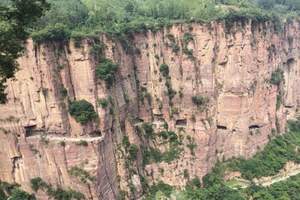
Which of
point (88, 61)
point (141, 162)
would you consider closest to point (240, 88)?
point (141, 162)

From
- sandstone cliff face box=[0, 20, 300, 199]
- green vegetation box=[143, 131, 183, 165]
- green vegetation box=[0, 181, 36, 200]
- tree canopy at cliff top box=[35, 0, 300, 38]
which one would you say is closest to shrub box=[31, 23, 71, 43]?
tree canopy at cliff top box=[35, 0, 300, 38]

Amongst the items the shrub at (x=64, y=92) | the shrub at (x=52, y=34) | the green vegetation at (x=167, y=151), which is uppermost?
the shrub at (x=52, y=34)

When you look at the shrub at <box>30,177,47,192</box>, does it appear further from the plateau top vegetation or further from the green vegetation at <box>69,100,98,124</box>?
the plateau top vegetation

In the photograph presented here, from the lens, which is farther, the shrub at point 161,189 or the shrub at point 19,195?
the shrub at point 161,189

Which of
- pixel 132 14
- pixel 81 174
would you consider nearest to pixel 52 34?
pixel 81 174

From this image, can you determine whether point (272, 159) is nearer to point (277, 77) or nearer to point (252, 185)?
point (252, 185)

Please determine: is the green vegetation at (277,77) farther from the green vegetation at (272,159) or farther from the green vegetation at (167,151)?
the green vegetation at (167,151)

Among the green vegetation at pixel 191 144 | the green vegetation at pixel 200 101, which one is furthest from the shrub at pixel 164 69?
the green vegetation at pixel 191 144
